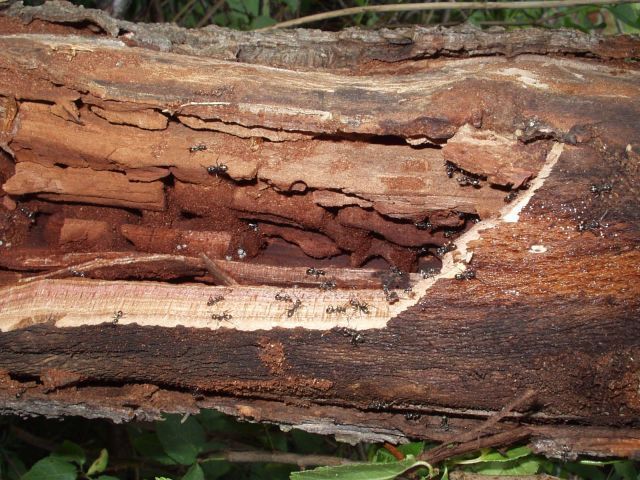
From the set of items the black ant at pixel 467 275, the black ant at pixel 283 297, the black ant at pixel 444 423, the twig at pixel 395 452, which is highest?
the black ant at pixel 467 275

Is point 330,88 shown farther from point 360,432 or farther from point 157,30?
point 360,432

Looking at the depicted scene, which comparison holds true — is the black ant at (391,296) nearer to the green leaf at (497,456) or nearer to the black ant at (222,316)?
the black ant at (222,316)

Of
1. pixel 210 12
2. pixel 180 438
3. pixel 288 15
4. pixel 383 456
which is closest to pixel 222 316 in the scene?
pixel 383 456

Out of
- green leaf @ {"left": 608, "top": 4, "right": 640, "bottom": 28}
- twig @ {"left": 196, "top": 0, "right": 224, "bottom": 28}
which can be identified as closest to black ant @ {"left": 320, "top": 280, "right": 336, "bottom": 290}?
green leaf @ {"left": 608, "top": 4, "right": 640, "bottom": 28}

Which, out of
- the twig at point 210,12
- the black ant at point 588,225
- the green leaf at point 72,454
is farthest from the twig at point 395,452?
the twig at point 210,12

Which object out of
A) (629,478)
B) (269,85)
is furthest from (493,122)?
(629,478)

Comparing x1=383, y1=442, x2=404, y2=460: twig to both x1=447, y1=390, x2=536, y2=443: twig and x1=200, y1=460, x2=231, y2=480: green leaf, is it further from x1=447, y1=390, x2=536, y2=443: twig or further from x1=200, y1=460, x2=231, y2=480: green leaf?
x1=200, y1=460, x2=231, y2=480: green leaf
